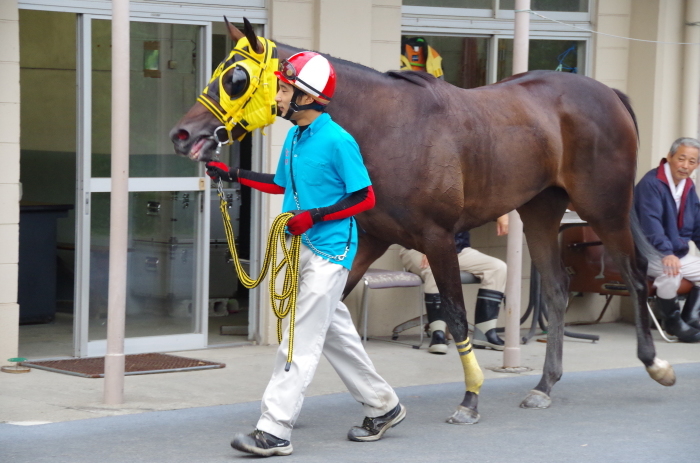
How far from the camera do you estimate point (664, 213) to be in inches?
353

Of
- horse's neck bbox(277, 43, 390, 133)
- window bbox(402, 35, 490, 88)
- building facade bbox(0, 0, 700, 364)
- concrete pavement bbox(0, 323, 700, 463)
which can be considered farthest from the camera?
window bbox(402, 35, 490, 88)

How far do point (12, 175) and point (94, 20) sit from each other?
1227mm

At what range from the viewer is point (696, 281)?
29.8 ft

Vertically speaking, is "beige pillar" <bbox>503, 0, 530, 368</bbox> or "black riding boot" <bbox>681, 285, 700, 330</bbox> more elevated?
"beige pillar" <bbox>503, 0, 530, 368</bbox>

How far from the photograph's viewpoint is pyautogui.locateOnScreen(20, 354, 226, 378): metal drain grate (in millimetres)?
7164

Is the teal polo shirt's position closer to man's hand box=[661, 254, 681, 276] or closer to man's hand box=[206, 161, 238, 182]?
man's hand box=[206, 161, 238, 182]

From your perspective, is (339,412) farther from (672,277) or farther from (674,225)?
(674,225)

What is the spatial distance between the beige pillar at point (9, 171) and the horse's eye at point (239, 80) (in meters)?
2.50

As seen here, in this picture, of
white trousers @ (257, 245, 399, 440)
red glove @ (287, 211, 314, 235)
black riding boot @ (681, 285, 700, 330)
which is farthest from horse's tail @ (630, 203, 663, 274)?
red glove @ (287, 211, 314, 235)

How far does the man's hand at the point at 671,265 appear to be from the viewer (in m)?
A: 8.77

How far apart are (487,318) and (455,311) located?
2.68 m

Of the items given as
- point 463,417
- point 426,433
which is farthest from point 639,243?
point 426,433

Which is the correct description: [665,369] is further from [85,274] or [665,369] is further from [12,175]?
[12,175]

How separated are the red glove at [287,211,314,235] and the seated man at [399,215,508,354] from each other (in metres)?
3.50
